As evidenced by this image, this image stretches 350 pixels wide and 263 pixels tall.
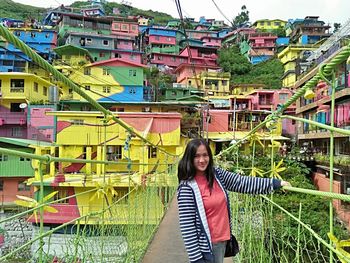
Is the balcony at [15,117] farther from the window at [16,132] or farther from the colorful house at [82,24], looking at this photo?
the colorful house at [82,24]

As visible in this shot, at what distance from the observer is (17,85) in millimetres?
17453

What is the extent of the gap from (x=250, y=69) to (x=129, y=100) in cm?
1785

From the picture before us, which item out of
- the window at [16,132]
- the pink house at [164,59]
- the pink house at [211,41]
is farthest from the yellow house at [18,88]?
the pink house at [211,41]

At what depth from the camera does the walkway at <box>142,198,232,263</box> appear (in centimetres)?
272

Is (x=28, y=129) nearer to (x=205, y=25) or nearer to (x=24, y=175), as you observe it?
(x=24, y=175)

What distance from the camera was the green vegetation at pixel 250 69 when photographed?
110 ft

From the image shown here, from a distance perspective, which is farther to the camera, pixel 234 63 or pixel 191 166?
pixel 234 63

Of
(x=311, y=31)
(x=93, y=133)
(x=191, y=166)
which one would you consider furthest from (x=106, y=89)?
(x=311, y=31)

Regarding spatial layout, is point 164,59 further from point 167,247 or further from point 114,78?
point 167,247

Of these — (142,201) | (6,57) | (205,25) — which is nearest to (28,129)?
(6,57)

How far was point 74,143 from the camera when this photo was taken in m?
13.4

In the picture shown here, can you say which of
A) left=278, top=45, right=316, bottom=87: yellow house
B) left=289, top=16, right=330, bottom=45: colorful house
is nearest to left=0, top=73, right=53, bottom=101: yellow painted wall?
left=278, top=45, right=316, bottom=87: yellow house

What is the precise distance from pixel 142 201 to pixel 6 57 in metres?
24.0

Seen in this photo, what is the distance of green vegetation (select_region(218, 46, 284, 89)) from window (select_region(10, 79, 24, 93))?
20033 mm
